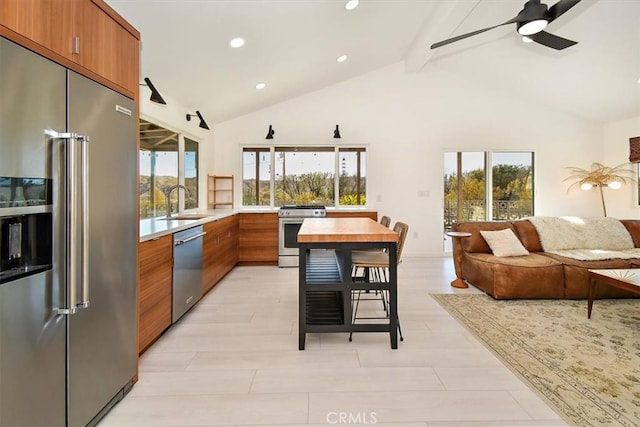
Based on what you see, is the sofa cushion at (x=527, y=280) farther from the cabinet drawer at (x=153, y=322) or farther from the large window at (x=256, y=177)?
the large window at (x=256, y=177)

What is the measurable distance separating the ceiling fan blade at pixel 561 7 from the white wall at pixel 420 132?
346 centimetres

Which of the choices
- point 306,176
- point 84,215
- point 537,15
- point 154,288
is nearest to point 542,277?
point 537,15

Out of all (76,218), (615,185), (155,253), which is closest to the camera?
(76,218)

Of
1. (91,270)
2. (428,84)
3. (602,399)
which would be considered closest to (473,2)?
(428,84)

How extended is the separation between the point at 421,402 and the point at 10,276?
202cm

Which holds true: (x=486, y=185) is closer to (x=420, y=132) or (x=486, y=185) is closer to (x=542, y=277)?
(x=420, y=132)

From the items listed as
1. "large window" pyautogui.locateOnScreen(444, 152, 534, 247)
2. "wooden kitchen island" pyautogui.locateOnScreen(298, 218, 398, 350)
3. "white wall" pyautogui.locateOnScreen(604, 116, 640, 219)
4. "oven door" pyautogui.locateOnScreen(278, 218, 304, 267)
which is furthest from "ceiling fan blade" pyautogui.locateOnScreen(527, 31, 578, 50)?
"white wall" pyautogui.locateOnScreen(604, 116, 640, 219)

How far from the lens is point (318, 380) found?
209cm

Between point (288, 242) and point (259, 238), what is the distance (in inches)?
19.7

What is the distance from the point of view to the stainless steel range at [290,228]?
5395mm

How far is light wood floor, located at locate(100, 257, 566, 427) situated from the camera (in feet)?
5.72

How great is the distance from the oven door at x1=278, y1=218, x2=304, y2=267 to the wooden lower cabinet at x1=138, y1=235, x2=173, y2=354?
2697mm

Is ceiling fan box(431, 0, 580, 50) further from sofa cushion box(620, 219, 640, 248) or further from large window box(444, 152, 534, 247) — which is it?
large window box(444, 152, 534, 247)

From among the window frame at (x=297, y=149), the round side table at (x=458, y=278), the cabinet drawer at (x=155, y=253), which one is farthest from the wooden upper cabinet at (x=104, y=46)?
the window frame at (x=297, y=149)
